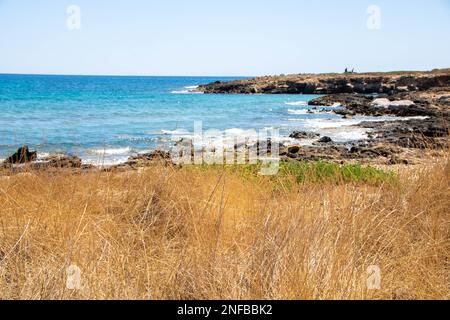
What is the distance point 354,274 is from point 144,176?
3094mm

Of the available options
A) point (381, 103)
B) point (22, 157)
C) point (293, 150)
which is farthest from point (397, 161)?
point (381, 103)

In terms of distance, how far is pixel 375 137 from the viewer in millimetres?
20188

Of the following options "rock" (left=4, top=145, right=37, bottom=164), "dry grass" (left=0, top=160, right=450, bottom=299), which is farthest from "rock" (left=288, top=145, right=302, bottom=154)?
"dry grass" (left=0, top=160, right=450, bottom=299)

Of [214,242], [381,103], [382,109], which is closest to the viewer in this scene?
[214,242]

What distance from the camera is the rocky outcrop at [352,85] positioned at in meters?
54.2

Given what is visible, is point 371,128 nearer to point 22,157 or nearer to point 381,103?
point 381,103

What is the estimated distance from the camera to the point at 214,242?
383 centimetres

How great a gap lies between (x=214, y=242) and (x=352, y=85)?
60611mm

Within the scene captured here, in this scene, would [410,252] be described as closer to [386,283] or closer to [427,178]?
[386,283]

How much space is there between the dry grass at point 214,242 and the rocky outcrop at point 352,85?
52.6 meters

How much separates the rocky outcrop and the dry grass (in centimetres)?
5258

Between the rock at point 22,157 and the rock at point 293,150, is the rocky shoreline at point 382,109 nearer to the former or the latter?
the rock at point 293,150

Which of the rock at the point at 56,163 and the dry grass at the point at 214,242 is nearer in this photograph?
the dry grass at the point at 214,242

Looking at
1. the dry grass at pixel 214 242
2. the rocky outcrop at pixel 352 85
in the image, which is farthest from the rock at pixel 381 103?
the dry grass at pixel 214 242
